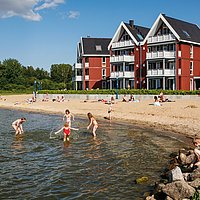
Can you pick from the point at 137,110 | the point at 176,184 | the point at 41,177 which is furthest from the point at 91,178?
the point at 137,110

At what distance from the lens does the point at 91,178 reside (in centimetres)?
1206

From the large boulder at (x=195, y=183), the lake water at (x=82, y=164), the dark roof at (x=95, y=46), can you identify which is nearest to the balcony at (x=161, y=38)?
the dark roof at (x=95, y=46)

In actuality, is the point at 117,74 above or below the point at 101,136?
above

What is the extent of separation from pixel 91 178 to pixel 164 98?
28915mm

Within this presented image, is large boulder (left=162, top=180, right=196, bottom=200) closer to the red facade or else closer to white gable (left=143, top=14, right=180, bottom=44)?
white gable (left=143, top=14, right=180, bottom=44)

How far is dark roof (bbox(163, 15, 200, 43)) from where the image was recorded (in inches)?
1991

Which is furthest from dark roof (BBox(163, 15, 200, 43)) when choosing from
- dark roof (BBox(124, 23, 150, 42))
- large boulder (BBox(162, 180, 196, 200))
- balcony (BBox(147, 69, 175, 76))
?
large boulder (BBox(162, 180, 196, 200))

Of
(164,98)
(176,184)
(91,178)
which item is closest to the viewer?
(176,184)

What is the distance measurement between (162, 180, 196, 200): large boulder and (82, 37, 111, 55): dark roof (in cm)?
5833

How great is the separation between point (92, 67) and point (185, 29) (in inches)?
802

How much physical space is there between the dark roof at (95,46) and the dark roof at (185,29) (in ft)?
57.6

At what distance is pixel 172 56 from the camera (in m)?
49.6

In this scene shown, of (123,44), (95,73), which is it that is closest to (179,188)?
(123,44)

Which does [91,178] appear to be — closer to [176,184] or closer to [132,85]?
[176,184]
